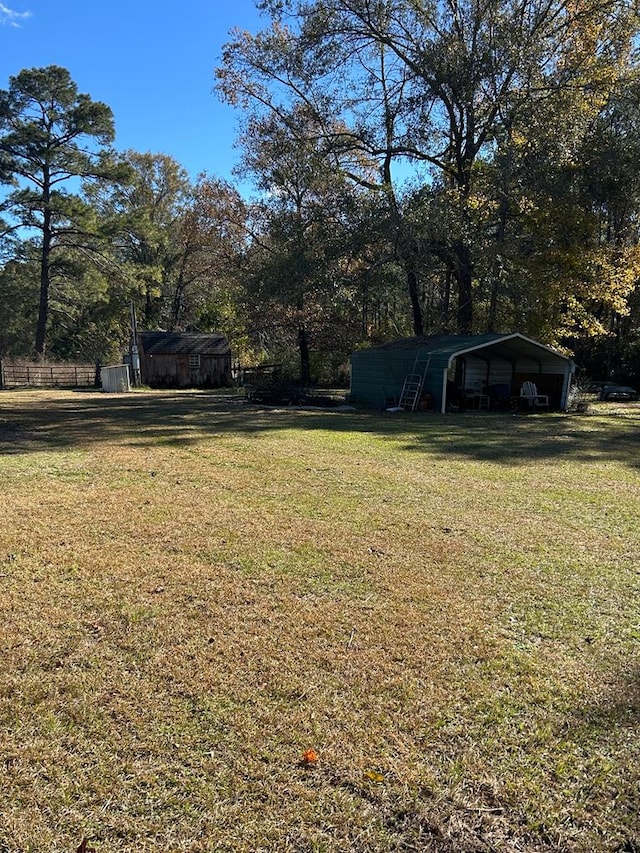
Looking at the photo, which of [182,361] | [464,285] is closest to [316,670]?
[464,285]

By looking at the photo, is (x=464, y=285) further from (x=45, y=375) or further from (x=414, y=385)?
(x=45, y=375)

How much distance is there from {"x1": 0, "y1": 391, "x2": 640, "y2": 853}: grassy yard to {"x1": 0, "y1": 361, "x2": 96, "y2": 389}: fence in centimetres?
2448

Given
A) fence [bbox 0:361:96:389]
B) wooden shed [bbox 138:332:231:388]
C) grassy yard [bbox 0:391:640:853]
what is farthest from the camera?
wooden shed [bbox 138:332:231:388]

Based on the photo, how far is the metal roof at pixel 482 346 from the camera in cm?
1486

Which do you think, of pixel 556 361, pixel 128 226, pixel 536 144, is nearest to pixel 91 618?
pixel 556 361

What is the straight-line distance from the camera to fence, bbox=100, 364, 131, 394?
24500mm

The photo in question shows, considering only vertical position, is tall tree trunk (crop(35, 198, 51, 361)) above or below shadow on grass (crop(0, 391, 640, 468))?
above

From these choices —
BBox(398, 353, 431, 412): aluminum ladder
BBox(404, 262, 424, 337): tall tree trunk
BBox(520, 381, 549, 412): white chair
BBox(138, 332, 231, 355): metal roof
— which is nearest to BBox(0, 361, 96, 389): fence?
BBox(138, 332, 231, 355): metal roof

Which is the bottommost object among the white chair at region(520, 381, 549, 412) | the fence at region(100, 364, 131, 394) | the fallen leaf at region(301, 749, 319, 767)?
the fallen leaf at region(301, 749, 319, 767)

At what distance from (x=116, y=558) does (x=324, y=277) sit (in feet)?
50.3

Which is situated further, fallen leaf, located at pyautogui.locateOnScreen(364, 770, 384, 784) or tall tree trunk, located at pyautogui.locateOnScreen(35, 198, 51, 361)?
tall tree trunk, located at pyautogui.locateOnScreen(35, 198, 51, 361)

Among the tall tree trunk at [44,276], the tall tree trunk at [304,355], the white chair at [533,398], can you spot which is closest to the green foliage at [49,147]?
the tall tree trunk at [44,276]

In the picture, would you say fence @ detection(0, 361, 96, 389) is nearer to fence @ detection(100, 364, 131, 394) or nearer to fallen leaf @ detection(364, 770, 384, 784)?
fence @ detection(100, 364, 131, 394)

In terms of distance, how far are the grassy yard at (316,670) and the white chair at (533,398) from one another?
11.2 meters
